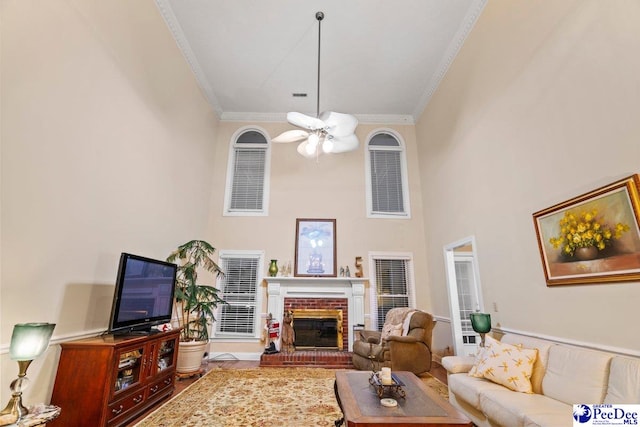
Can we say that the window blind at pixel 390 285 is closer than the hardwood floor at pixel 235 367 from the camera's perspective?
No

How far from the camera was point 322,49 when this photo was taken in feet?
16.6

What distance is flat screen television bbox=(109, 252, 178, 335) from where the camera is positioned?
289cm

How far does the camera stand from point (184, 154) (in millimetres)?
5129

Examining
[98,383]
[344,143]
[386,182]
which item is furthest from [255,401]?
[386,182]

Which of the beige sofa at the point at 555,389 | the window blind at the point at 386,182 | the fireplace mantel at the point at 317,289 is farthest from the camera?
the window blind at the point at 386,182

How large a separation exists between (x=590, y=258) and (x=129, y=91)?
512 centimetres

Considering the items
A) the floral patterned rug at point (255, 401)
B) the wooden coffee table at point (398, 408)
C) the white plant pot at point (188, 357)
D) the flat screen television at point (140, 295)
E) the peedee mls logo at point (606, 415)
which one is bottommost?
the floral patterned rug at point (255, 401)

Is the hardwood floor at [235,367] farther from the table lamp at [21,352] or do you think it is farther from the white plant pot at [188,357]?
the table lamp at [21,352]

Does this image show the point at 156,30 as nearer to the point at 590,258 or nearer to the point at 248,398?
the point at 248,398

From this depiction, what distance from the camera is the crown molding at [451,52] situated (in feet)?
14.2

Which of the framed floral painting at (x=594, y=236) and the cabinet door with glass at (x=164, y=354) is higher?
the framed floral painting at (x=594, y=236)

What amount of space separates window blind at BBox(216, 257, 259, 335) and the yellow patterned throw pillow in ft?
13.6


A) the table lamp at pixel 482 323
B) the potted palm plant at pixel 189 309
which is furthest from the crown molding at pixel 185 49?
the table lamp at pixel 482 323

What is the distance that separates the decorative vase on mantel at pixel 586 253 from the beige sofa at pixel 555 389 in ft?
2.48
